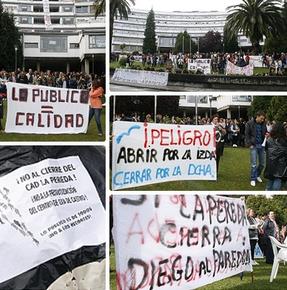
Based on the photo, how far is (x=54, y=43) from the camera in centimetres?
377

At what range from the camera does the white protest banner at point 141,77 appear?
350 centimetres

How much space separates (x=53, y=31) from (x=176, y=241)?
1.52 m

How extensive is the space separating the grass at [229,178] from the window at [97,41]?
2.91 feet

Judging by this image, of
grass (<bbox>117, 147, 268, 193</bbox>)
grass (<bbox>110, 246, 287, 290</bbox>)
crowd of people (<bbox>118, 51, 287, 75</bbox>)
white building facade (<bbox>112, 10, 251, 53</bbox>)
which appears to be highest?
white building facade (<bbox>112, 10, 251, 53</bbox>)

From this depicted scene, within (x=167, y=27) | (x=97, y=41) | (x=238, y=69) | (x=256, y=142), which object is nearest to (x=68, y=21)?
(x=97, y=41)

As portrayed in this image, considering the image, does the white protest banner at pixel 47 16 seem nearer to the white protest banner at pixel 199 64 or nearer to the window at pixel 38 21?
the window at pixel 38 21

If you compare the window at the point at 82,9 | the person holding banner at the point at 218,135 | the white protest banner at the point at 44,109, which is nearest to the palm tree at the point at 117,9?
the window at the point at 82,9

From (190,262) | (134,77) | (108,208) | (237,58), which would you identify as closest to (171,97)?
(134,77)

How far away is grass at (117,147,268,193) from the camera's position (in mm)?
3551

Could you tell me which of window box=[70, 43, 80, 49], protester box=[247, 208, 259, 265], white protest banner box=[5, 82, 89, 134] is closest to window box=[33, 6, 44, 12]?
window box=[70, 43, 80, 49]

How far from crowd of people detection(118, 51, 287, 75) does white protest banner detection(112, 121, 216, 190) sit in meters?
0.38

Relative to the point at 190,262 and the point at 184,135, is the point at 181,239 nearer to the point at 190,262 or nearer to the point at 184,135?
the point at 190,262

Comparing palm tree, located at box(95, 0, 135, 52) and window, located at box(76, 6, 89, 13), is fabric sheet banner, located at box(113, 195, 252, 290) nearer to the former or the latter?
palm tree, located at box(95, 0, 135, 52)

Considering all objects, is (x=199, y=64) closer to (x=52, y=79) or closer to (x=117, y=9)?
(x=117, y=9)
